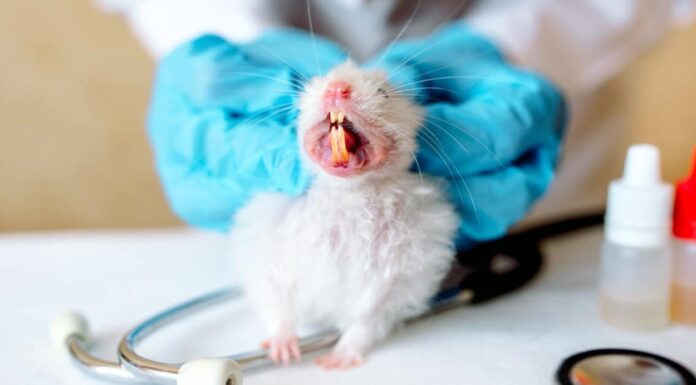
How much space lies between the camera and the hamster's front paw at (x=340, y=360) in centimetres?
45

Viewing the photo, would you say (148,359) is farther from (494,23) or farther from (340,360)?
(494,23)

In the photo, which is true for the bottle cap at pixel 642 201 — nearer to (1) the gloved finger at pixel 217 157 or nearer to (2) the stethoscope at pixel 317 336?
(2) the stethoscope at pixel 317 336

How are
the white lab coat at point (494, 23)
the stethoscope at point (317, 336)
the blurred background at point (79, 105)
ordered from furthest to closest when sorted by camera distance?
the blurred background at point (79, 105), the white lab coat at point (494, 23), the stethoscope at point (317, 336)

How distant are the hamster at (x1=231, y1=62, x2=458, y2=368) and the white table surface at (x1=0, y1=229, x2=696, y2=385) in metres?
0.03

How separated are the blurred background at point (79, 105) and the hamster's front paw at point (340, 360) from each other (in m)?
0.62

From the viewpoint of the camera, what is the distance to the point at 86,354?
1.46 ft

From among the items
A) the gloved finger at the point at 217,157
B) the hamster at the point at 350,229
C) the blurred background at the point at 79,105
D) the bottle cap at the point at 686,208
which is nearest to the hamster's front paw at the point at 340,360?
the hamster at the point at 350,229

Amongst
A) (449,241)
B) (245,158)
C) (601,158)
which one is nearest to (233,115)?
(245,158)

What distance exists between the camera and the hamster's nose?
398mm

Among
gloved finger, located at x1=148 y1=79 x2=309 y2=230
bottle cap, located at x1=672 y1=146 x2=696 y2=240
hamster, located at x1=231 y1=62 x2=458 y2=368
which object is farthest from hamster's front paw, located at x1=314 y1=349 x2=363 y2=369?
bottle cap, located at x1=672 y1=146 x2=696 y2=240

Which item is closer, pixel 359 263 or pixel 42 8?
pixel 359 263

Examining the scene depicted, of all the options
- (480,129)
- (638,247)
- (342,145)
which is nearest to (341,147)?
(342,145)

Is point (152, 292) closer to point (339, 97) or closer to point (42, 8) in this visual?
point (339, 97)

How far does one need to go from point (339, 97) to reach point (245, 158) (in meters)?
0.09
